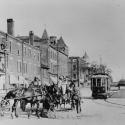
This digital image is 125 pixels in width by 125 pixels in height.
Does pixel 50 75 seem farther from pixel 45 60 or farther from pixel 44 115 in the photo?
pixel 44 115

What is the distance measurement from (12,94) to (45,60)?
3460 cm

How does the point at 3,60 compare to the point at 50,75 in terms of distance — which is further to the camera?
the point at 50,75

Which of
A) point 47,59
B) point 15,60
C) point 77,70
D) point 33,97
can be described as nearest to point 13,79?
point 15,60

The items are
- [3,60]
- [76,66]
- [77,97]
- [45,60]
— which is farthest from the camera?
[76,66]

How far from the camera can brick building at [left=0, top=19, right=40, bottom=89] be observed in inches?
1254

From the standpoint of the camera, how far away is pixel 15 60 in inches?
1363

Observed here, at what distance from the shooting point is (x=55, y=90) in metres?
15.5

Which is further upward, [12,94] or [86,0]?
[86,0]

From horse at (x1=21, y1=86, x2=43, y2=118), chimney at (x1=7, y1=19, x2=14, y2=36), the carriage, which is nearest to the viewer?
the carriage

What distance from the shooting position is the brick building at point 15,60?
105ft

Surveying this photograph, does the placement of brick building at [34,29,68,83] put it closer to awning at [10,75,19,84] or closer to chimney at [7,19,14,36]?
chimney at [7,19,14,36]

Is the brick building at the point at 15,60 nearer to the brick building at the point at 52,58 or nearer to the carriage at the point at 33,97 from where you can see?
the brick building at the point at 52,58

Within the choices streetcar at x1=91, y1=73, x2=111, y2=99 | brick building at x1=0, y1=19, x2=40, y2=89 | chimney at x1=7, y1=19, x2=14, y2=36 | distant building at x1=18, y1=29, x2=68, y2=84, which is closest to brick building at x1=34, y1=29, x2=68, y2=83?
distant building at x1=18, y1=29, x2=68, y2=84

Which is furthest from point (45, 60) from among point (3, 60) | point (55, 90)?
point (55, 90)
